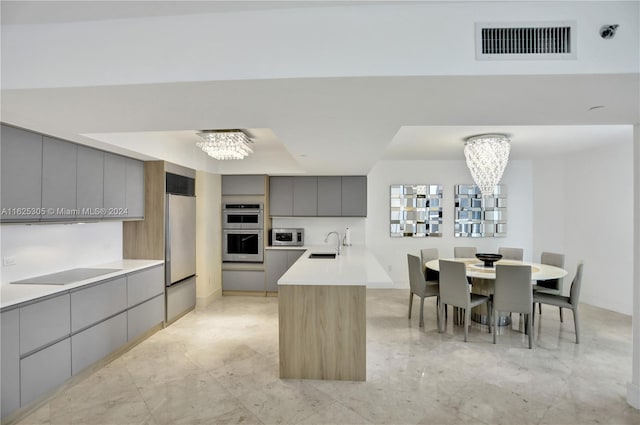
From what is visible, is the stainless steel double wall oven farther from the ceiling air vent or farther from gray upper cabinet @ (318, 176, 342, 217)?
the ceiling air vent

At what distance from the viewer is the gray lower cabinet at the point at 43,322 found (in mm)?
2333

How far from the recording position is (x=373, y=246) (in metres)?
6.25

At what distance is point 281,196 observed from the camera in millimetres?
5824

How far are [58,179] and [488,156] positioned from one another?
4658mm

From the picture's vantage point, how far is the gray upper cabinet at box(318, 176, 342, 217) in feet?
19.0

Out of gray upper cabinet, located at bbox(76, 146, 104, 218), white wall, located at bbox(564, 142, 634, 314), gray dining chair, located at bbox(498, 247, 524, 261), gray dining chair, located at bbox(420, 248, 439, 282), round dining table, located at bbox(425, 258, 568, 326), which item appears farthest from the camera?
gray dining chair, located at bbox(498, 247, 524, 261)

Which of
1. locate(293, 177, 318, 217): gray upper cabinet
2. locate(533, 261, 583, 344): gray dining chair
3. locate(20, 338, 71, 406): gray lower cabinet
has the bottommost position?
locate(20, 338, 71, 406): gray lower cabinet

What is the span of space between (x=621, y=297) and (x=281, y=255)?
16.8ft

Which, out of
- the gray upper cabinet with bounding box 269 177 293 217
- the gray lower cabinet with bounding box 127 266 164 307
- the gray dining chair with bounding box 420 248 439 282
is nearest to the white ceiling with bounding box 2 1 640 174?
the gray lower cabinet with bounding box 127 266 164 307

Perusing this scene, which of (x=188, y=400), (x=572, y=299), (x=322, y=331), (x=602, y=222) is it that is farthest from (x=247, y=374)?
(x=602, y=222)

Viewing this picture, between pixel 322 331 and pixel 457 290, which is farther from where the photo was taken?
pixel 457 290

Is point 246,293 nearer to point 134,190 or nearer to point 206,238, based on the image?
A: point 206,238

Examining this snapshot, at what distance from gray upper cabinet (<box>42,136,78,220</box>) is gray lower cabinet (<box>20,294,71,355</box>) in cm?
74

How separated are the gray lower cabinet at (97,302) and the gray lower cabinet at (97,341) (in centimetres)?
7
